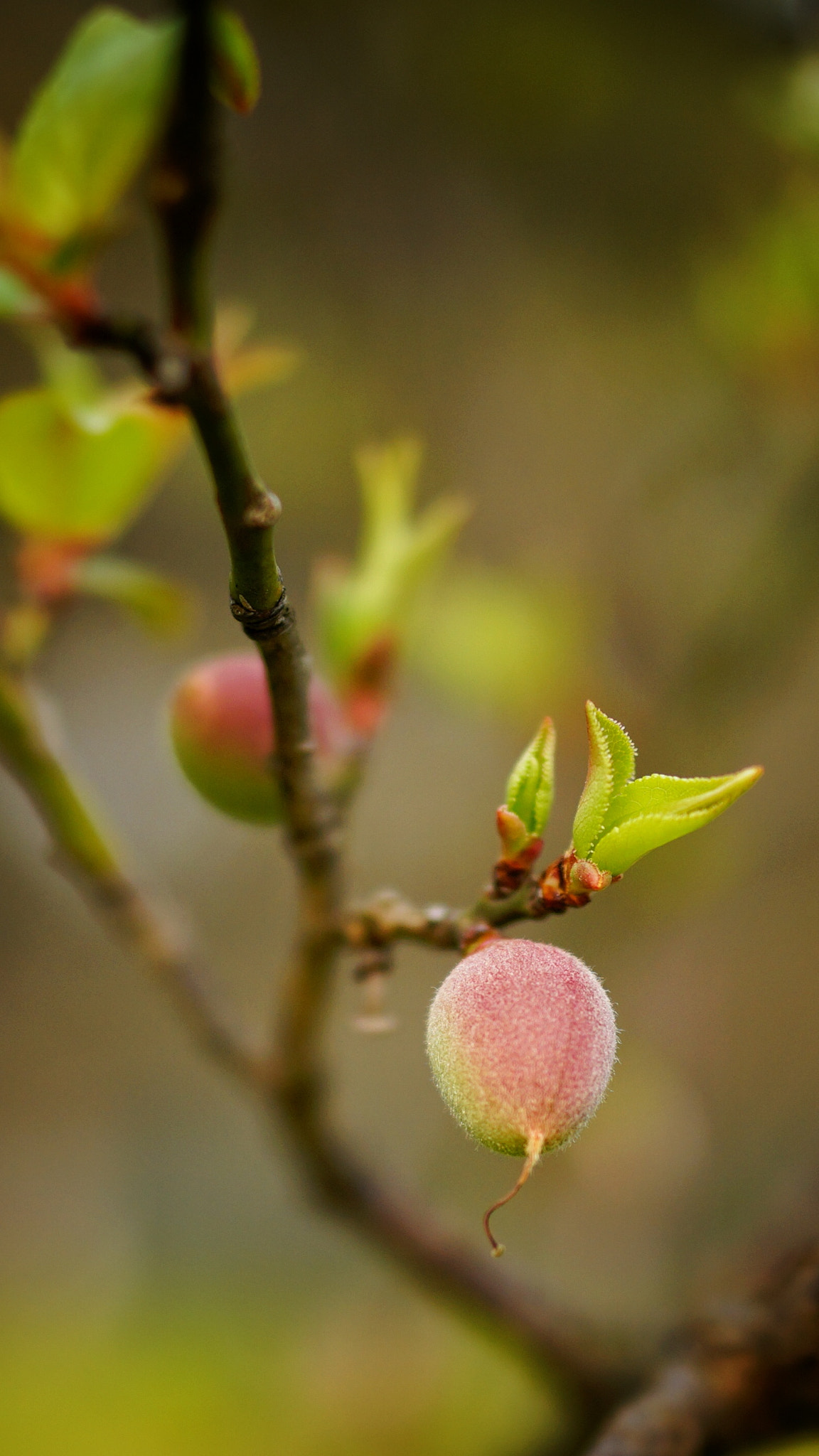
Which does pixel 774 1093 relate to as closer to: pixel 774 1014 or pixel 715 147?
pixel 774 1014

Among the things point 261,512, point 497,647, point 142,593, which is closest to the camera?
point 261,512

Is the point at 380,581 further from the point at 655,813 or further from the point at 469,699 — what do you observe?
the point at 469,699

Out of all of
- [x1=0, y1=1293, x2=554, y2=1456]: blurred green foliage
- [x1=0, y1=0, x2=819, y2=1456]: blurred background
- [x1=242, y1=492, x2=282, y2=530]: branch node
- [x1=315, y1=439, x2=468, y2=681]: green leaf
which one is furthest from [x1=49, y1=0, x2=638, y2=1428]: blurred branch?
[x1=0, y1=1293, x2=554, y2=1456]: blurred green foliage

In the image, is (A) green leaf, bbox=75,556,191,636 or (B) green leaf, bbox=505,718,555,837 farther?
(A) green leaf, bbox=75,556,191,636

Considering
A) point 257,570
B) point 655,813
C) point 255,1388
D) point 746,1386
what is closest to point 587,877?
point 655,813

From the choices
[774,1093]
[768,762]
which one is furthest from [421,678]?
[774,1093]

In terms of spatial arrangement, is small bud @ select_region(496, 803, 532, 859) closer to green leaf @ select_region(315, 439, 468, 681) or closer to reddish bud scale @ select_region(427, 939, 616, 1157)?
reddish bud scale @ select_region(427, 939, 616, 1157)
